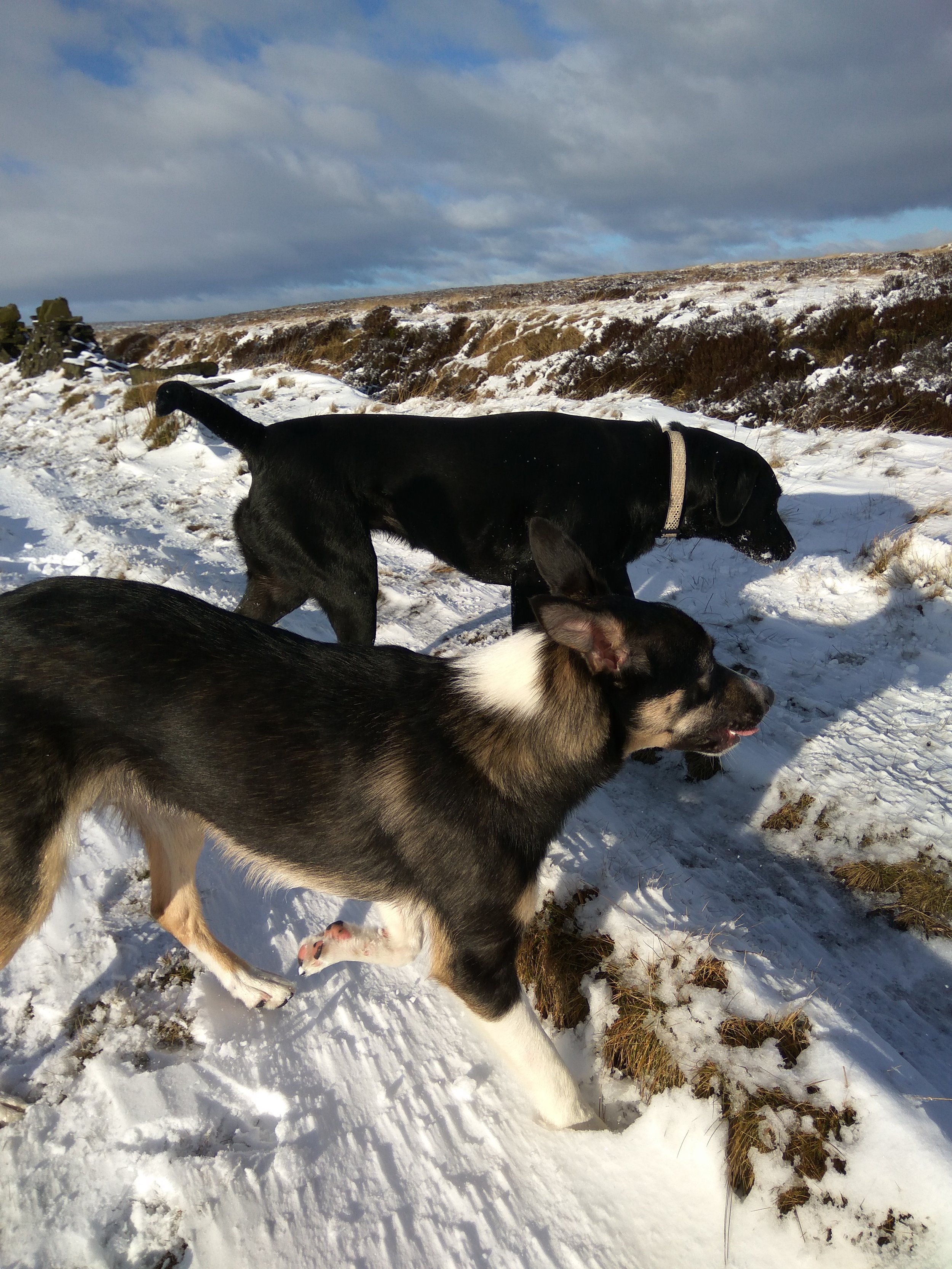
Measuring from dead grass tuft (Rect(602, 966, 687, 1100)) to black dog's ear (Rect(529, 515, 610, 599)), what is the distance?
1.56 meters

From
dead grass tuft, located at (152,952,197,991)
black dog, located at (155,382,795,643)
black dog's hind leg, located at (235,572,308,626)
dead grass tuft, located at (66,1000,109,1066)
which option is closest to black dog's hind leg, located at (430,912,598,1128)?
dead grass tuft, located at (152,952,197,991)

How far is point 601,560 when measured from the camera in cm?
481

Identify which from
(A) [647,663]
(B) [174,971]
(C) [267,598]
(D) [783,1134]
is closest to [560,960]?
(D) [783,1134]

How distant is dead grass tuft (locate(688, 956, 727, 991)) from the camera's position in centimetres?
273

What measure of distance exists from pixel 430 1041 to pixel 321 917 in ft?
2.82

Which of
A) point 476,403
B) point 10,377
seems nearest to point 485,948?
point 476,403

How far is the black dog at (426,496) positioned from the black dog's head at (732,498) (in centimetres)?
28

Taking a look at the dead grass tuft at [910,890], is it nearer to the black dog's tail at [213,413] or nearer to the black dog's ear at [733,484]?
the black dog's ear at [733,484]

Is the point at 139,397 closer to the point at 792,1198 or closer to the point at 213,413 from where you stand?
the point at 213,413

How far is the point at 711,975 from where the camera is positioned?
9.00 feet

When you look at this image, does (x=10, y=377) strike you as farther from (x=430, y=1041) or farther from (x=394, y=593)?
(x=430, y=1041)

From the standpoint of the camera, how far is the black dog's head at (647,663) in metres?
2.47

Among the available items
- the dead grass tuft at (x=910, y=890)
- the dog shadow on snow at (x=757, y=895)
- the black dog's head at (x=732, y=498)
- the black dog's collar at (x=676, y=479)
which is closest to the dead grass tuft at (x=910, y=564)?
the dog shadow on snow at (x=757, y=895)

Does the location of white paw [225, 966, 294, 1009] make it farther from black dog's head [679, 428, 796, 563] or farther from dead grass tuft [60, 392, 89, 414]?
dead grass tuft [60, 392, 89, 414]
